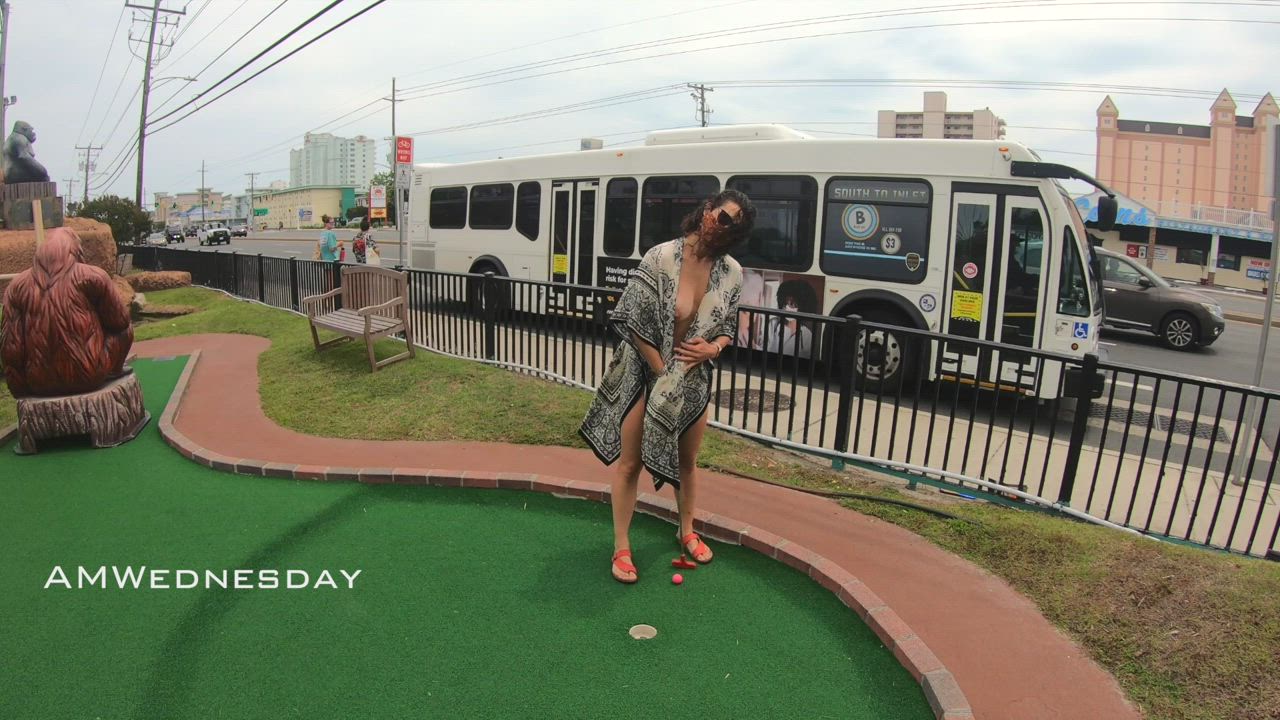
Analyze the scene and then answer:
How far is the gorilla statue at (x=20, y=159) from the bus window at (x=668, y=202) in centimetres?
1157

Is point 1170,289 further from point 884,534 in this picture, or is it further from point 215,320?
point 215,320

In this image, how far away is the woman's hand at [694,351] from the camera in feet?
11.7

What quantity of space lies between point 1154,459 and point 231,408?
849 cm

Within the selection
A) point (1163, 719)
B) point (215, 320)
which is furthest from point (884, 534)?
point (215, 320)

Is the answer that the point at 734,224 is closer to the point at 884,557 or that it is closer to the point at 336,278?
the point at 884,557

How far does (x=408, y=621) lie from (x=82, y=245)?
1152cm

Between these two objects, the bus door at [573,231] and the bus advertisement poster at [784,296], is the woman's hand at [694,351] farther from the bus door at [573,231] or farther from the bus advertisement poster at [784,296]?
the bus door at [573,231]

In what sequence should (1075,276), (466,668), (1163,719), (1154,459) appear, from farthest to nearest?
Answer: (1075,276)
(1154,459)
(466,668)
(1163,719)

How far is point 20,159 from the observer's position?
1435 cm

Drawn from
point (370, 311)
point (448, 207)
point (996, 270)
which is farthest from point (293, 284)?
point (996, 270)

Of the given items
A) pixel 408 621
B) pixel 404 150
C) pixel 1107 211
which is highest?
pixel 404 150

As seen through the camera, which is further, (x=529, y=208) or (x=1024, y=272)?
(x=529, y=208)

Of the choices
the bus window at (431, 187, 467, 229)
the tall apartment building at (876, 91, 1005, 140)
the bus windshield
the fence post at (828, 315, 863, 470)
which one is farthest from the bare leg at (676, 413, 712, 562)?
the tall apartment building at (876, 91, 1005, 140)

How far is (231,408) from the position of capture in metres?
7.18
